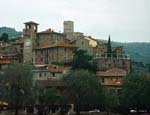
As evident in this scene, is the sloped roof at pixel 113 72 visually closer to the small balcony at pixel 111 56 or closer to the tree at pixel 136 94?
the small balcony at pixel 111 56

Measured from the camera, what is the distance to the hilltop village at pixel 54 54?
96562 mm

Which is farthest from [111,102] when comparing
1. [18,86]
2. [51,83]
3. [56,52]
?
[56,52]

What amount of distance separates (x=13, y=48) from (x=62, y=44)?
13.1 metres

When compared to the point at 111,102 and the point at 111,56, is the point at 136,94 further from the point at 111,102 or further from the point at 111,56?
the point at 111,56

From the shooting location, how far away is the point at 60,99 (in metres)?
76.1

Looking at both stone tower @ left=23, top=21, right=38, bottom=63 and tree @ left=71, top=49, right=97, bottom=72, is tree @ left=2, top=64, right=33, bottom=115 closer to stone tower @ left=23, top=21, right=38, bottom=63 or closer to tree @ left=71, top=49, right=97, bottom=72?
tree @ left=71, top=49, right=97, bottom=72

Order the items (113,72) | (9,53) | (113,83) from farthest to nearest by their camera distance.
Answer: (9,53) < (113,72) < (113,83)

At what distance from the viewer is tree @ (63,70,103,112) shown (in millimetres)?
72938

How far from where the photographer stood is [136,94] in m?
73.4

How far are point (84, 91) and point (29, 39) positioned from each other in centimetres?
4337

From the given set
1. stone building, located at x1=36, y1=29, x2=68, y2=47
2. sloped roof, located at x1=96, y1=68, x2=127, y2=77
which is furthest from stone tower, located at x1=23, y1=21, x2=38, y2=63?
sloped roof, located at x1=96, y1=68, x2=127, y2=77

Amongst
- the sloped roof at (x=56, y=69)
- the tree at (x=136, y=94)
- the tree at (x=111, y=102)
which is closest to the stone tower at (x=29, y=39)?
the sloped roof at (x=56, y=69)

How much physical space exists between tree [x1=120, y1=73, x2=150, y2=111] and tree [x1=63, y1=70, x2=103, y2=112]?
136 inches

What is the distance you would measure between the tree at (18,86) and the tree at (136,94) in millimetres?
13261
